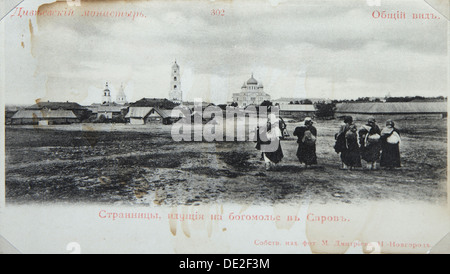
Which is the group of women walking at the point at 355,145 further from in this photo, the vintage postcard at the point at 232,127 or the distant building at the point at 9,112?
the distant building at the point at 9,112

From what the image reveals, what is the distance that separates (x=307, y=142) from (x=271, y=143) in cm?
50

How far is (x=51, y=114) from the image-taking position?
3.79 metres

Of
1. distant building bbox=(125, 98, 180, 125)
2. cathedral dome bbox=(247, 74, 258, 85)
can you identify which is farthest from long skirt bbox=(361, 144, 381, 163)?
distant building bbox=(125, 98, 180, 125)

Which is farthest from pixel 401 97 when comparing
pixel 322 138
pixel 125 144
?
pixel 125 144

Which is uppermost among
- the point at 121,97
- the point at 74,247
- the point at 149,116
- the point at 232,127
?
the point at 121,97

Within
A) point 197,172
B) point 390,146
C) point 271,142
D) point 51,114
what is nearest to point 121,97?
point 51,114

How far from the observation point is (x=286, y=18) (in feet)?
11.8

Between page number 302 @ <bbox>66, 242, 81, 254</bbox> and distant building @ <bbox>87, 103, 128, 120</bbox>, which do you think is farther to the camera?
distant building @ <bbox>87, 103, 128, 120</bbox>

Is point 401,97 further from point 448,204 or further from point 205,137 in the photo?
point 205,137

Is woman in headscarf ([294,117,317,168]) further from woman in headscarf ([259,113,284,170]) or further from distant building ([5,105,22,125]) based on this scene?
distant building ([5,105,22,125])

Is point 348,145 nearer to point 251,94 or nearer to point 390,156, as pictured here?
point 390,156

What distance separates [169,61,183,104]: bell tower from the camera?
3676mm

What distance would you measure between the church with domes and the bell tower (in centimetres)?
79

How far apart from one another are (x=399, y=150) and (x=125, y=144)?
12.7 feet
